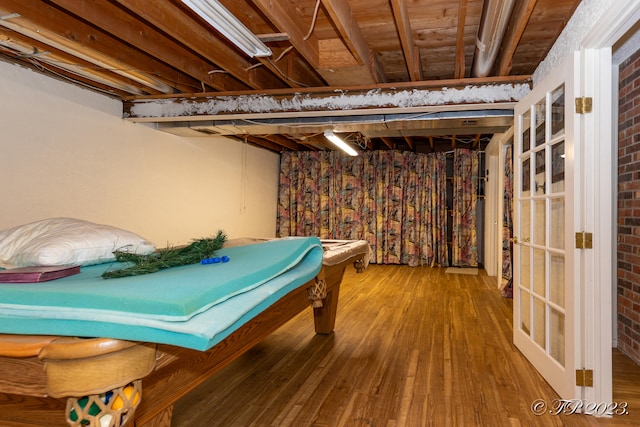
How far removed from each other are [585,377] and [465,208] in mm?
5550

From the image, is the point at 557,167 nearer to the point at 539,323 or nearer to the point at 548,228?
the point at 548,228

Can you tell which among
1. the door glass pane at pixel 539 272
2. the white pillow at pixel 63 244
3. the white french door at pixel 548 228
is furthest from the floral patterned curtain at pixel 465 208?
the white pillow at pixel 63 244

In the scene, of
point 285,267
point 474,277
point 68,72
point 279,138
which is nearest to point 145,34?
point 68,72

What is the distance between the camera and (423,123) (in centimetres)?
404

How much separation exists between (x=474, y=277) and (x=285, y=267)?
5623mm

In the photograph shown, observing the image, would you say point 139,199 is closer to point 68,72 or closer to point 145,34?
point 68,72

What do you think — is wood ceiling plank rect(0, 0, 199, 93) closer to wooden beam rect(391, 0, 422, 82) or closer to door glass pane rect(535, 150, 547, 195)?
wooden beam rect(391, 0, 422, 82)

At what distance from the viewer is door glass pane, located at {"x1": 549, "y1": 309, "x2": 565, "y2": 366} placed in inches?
93.9

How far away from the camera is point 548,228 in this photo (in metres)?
2.53

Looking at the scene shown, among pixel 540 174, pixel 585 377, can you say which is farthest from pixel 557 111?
pixel 585 377

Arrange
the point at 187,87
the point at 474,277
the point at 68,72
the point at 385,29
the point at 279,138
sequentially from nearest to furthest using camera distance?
1. the point at 385,29
2. the point at 68,72
3. the point at 187,87
4. the point at 474,277
5. the point at 279,138

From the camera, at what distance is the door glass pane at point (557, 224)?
7.85ft

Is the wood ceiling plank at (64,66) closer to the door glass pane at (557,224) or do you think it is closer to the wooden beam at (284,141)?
the wooden beam at (284,141)

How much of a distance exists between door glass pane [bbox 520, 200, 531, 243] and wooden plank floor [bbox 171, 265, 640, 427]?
88 cm
